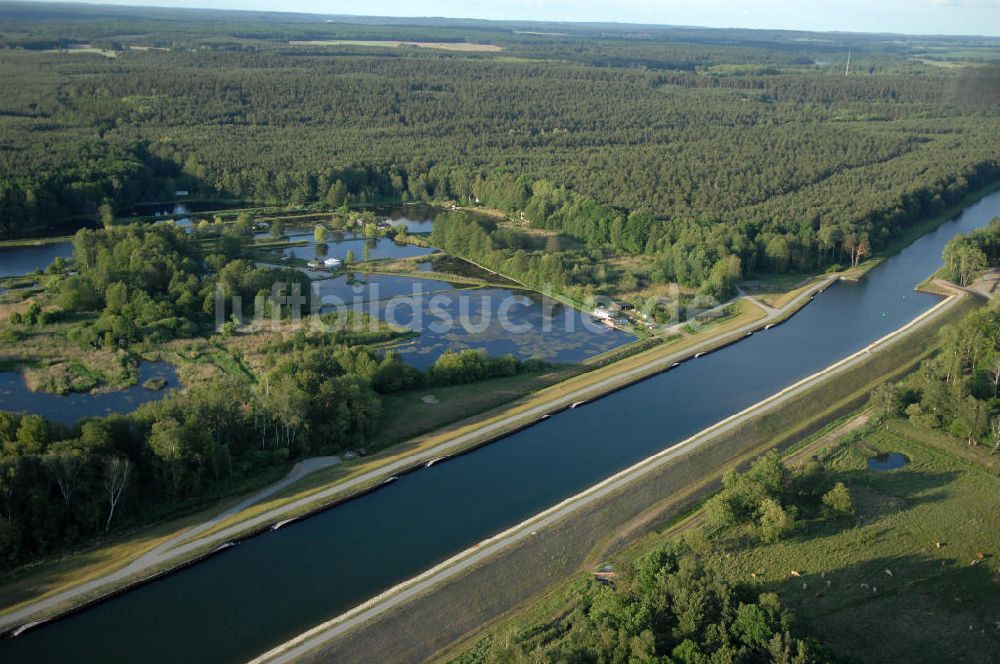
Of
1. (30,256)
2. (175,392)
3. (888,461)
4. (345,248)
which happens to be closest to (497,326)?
(175,392)

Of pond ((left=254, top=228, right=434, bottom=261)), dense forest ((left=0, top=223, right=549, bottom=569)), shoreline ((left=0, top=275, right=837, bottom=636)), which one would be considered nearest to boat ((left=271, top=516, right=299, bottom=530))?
shoreline ((left=0, top=275, right=837, bottom=636))

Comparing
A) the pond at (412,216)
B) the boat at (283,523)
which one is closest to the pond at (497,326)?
the boat at (283,523)

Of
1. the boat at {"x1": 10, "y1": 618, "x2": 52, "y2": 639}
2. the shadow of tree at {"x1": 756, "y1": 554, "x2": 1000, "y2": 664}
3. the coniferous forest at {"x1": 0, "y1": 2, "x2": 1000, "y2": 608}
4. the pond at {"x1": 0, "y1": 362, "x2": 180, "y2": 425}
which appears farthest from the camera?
the pond at {"x1": 0, "y1": 362, "x2": 180, "y2": 425}

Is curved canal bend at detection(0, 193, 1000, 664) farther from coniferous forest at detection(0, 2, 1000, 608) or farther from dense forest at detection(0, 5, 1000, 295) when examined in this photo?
dense forest at detection(0, 5, 1000, 295)

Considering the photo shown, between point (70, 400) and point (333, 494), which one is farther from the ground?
point (70, 400)

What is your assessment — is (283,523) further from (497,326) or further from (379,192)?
(379,192)

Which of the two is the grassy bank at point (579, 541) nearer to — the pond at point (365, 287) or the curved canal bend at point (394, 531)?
the curved canal bend at point (394, 531)
